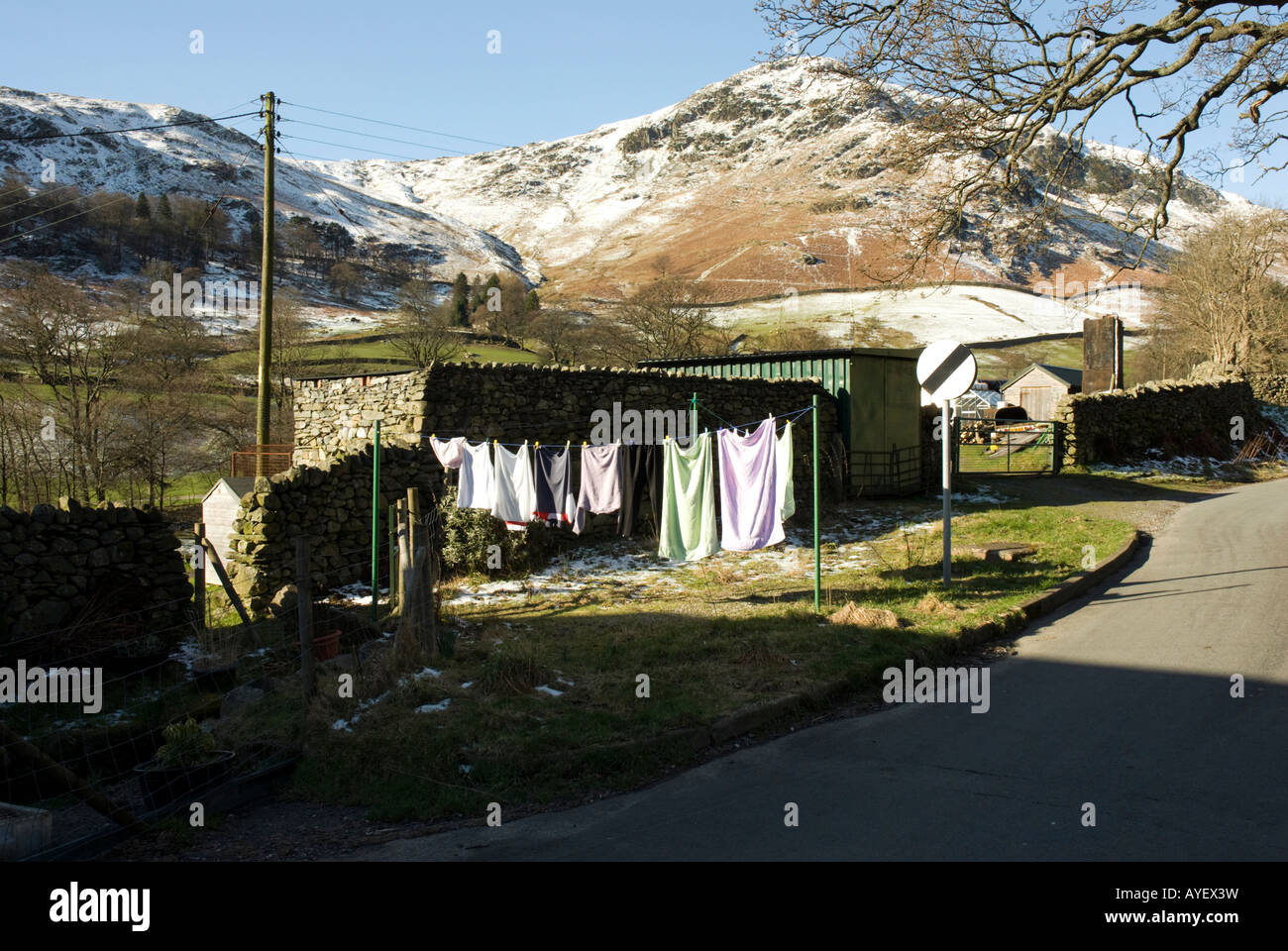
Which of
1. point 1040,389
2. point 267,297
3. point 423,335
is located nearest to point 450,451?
point 267,297

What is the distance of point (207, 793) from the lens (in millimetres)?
Answer: 5379

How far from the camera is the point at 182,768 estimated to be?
17.7 ft

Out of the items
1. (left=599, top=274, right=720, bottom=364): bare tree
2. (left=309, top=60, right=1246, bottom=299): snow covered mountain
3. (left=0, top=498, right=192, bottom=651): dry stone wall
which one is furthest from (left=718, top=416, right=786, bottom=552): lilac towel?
(left=599, top=274, right=720, bottom=364): bare tree

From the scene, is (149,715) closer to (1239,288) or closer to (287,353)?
(287,353)

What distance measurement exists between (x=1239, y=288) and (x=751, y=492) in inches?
1482

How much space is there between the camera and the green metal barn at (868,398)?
1902 cm

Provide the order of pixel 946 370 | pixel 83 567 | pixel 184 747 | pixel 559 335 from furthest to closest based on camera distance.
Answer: pixel 559 335
pixel 946 370
pixel 83 567
pixel 184 747

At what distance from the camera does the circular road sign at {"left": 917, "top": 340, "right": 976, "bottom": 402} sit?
10195 mm

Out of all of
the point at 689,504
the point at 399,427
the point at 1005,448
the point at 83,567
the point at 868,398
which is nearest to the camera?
the point at 83,567

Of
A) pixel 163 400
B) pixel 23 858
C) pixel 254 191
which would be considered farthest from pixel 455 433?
pixel 254 191

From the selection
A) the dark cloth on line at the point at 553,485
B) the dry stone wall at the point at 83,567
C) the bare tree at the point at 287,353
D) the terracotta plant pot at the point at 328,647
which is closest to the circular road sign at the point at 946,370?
the dark cloth on line at the point at 553,485

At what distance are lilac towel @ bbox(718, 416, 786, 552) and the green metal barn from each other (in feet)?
28.4

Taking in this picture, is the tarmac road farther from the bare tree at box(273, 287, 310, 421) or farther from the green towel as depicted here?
the bare tree at box(273, 287, 310, 421)

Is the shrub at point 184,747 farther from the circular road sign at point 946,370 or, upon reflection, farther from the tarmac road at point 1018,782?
the circular road sign at point 946,370
